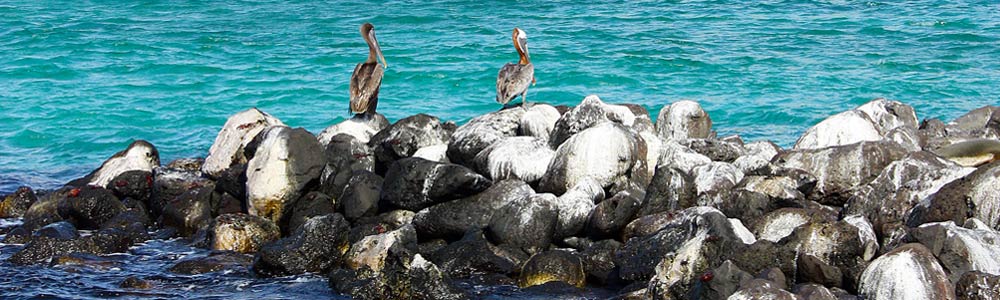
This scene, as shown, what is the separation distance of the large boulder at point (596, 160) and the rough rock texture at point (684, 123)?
5.82ft

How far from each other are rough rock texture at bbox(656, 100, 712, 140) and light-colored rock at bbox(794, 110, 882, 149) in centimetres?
122

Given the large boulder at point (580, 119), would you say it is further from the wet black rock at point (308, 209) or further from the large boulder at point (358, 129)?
the wet black rock at point (308, 209)

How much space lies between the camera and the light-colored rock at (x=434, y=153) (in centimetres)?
1299

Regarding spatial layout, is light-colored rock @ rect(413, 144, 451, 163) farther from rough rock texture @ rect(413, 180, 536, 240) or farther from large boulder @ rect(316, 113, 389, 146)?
rough rock texture @ rect(413, 180, 536, 240)

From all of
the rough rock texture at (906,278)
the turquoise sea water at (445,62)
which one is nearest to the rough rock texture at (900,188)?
the rough rock texture at (906,278)

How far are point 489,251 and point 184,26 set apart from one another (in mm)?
20527

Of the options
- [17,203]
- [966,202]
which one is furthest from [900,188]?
[17,203]

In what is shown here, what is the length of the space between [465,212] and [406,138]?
2.08 metres

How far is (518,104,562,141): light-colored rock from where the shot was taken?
43.3ft

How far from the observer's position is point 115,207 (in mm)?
13047

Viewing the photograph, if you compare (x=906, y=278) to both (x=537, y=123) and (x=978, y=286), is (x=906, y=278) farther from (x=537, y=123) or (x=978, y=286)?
(x=537, y=123)

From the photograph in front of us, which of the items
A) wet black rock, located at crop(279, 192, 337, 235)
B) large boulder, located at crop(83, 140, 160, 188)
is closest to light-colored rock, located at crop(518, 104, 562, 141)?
wet black rock, located at crop(279, 192, 337, 235)

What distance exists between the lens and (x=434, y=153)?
13078 millimetres

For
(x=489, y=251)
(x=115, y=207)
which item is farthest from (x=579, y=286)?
(x=115, y=207)
